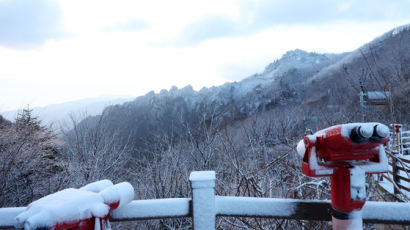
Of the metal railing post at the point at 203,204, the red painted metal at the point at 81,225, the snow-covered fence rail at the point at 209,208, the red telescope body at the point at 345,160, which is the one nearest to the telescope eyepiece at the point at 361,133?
the red telescope body at the point at 345,160

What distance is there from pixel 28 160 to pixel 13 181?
78 centimetres

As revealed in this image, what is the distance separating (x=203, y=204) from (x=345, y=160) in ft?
2.99

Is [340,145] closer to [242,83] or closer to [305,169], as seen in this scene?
[305,169]

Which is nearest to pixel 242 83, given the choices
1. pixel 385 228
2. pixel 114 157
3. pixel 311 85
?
A: pixel 311 85

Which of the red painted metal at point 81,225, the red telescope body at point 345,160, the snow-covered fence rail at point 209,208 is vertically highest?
the red telescope body at point 345,160

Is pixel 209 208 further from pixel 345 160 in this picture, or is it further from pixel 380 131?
pixel 380 131

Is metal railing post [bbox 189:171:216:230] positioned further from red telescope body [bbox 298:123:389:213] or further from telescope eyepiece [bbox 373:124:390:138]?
telescope eyepiece [bbox 373:124:390:138]

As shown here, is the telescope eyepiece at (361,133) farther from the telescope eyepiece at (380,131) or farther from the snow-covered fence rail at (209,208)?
the snow-covered fence rail at (209,208)

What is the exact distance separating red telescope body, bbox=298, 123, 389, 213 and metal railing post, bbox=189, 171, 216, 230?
627 mm

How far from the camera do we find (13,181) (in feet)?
24.7

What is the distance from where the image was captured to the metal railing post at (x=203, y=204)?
1.72m

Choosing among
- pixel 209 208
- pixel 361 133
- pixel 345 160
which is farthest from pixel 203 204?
pixel 361 133

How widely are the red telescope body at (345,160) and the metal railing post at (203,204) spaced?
0.63 m

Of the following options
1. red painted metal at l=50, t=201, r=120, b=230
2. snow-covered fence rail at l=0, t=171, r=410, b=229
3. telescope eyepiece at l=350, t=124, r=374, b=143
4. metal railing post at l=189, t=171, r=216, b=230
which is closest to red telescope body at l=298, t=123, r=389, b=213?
telescope eyepiece at l=350, t=124, r=374, b=143
